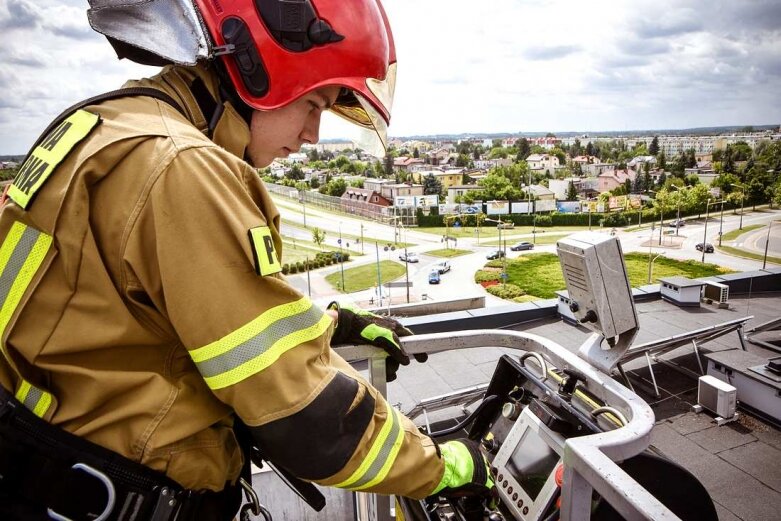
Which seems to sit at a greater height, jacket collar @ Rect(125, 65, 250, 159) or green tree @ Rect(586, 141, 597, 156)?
green tree @ Rect(586, 141, 597, 156)

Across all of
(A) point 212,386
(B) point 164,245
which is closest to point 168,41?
(B) point 164,245

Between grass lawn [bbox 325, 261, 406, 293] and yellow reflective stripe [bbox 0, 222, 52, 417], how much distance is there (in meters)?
32.9

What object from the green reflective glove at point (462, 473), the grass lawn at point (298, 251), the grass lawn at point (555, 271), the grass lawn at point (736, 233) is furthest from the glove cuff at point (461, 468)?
the grass lawn at point (736, 233)

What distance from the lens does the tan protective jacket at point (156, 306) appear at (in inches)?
34.4

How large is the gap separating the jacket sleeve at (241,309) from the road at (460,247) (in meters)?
21.4

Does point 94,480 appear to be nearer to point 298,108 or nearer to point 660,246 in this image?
point 298,108

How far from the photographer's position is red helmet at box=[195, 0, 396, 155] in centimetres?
127

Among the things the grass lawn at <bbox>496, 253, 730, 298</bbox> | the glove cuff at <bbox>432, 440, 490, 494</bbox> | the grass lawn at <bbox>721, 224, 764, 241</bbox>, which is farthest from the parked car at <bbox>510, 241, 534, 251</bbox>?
the glove cuff at <bbox>432, 440, 490, 494</bbox>

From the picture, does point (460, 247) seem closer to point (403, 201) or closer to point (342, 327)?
point (403, 201)

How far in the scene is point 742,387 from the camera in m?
5.00

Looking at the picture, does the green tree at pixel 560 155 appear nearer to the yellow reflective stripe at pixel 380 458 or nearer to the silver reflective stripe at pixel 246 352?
the yellow reflective stripe at pixel 380 458

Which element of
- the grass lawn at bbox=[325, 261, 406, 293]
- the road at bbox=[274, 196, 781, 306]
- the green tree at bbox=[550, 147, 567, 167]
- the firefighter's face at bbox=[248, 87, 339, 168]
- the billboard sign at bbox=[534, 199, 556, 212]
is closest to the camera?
the firefighter's face at bbox=[248, 87, 339, 168]

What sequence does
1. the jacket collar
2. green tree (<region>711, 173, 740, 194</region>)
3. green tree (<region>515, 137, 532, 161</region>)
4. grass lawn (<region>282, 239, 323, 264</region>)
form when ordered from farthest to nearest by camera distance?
green tree (<region>515, 137, 532, 161</region>) < grass lawn (<region>282, 239, 323, 264</region>) < green tree (<region>711, 173, 740, 194</region>) < the jacket collar

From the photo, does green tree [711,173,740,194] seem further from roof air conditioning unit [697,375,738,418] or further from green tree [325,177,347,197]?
green tree [325,177,347,197]
